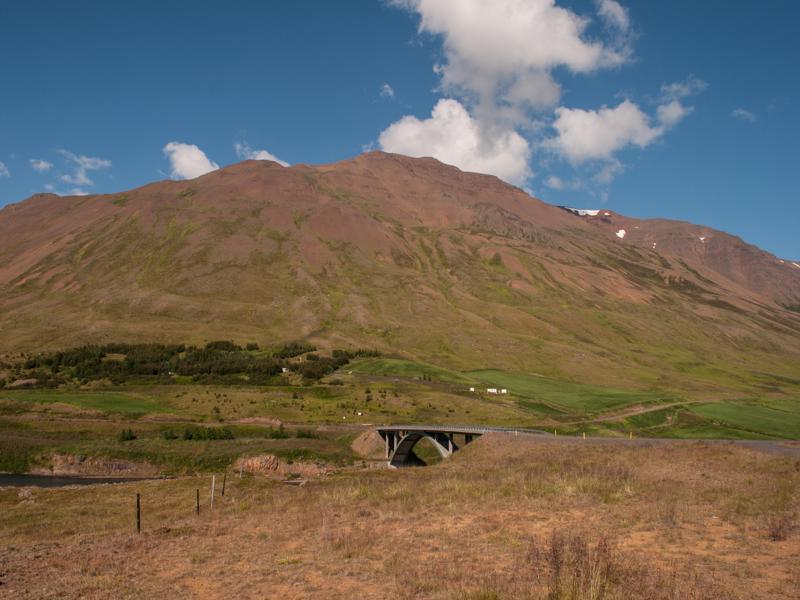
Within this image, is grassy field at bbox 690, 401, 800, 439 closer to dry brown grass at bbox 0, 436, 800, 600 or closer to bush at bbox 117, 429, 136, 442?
dry brown grass at bbox 0, 436, 800, 600

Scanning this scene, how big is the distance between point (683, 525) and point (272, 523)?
56.8 feet

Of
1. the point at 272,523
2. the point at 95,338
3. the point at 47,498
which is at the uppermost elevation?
the point at 95,338

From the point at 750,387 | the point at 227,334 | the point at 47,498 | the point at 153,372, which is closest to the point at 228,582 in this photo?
the point at 47,498

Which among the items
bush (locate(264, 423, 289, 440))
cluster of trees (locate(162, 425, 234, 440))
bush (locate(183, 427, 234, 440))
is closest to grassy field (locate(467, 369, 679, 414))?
bush (locate(264, 423, 289, 440))

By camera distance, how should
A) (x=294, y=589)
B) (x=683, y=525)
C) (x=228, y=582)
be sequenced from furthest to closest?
1. (x=683, y=525)
2. (x=228, y=582)
3. (x=294, y=589)

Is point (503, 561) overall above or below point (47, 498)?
above

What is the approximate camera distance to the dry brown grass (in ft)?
51.3

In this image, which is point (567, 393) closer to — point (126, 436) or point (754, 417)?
point (754, 417)

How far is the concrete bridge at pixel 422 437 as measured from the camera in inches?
2544

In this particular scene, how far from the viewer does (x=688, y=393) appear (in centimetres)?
13975

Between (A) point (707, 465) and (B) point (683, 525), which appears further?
(A) point (707, 465)

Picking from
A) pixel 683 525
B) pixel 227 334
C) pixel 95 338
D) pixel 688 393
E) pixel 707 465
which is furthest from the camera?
pixel 227 334

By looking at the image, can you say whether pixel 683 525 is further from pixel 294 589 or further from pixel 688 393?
pixel 688 393

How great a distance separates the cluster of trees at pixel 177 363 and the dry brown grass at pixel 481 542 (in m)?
91.9
